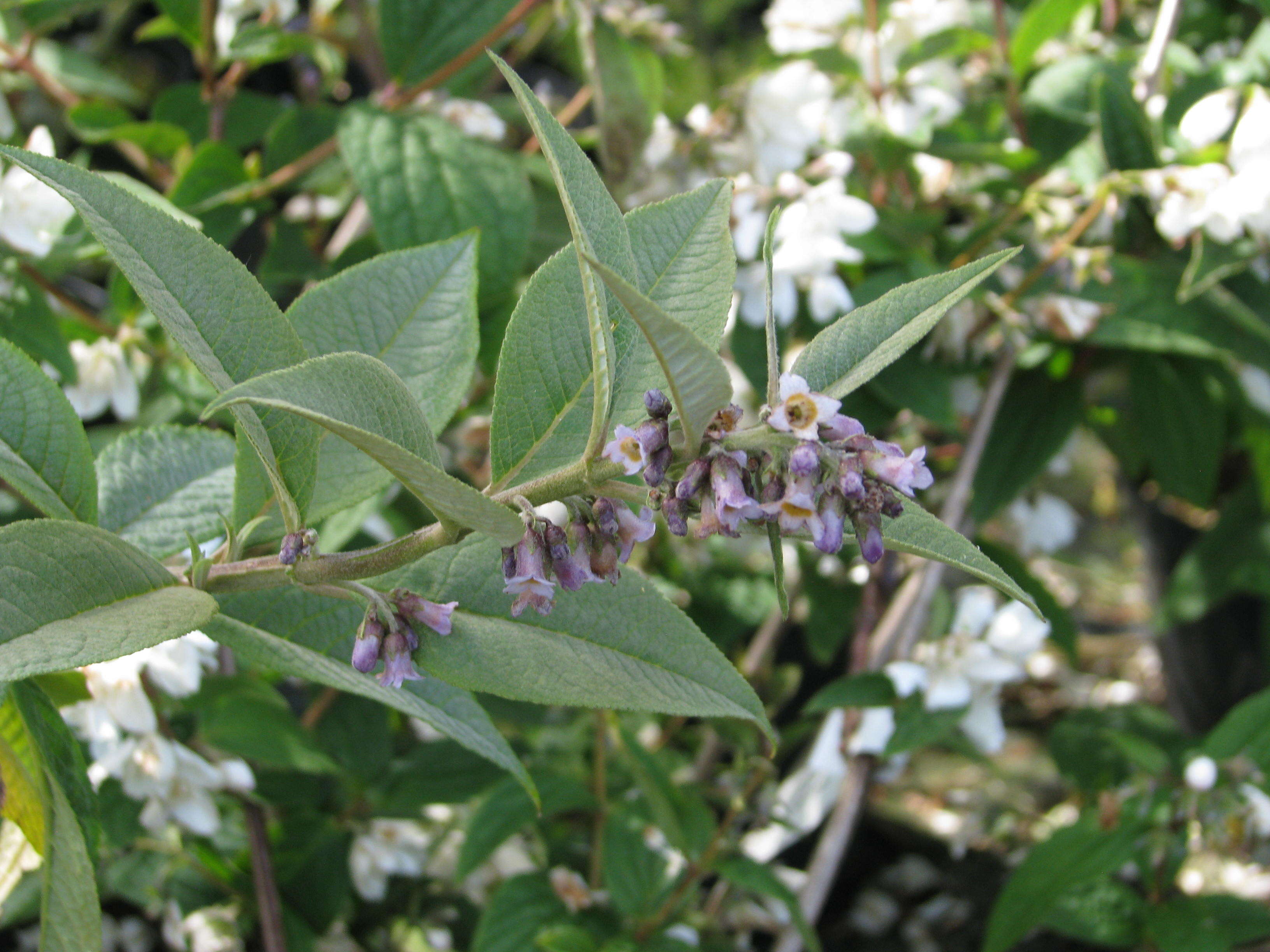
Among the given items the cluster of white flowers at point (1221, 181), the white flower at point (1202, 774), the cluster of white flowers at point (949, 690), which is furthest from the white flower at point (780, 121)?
the white flower at point (1202, 774)

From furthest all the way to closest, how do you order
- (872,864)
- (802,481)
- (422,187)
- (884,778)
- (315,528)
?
(872,864) → (884,778) → (422,187) → (315,528) → (802,481)

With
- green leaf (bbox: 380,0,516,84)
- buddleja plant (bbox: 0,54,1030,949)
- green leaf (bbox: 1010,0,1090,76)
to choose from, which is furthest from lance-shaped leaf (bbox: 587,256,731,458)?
green leaf (bbox: 1010,0,1090,76)

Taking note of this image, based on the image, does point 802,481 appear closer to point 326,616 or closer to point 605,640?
point 605,640

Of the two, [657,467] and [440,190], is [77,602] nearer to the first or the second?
[657,467]

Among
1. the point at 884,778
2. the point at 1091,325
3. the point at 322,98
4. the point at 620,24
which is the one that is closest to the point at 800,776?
the point at 884,778

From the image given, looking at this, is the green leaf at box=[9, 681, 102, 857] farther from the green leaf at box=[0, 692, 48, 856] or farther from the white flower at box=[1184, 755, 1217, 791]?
the white flower at box=[1184, 755, 1217, 791]

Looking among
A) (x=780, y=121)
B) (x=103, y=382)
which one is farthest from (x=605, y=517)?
(x=780, y=121)
